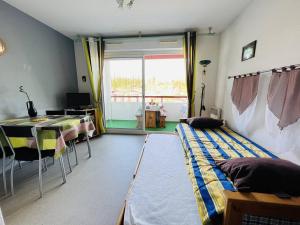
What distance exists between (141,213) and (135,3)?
269cm

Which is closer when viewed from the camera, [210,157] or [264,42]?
[210,157]

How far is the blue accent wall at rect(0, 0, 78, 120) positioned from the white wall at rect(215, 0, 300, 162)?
3.71 m

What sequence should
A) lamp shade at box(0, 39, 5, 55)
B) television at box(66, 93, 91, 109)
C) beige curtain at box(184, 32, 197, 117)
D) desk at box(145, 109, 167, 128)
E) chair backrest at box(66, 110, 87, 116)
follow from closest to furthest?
1. lamp shade at box(0, 39, 5, 55)
2. chair backrest at box(66, 110, 87, 116)
3. beige curtain at box(184, 32, 197, 117)
4. television at box(66, 93, 91, 109)
5. desk at box(145, 109, 167, 128)

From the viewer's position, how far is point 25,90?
8.58 feet

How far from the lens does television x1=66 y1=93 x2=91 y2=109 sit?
3557 millimetres

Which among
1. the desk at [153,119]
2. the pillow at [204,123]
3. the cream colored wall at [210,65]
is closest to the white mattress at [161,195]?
the pillow at [204,123]

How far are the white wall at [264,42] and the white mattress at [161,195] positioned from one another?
110 centimetres

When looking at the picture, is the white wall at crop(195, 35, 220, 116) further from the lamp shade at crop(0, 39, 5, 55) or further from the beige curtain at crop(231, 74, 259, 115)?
the lamp shade at crop(0, 39, 5, 55)

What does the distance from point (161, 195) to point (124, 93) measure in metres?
3.69

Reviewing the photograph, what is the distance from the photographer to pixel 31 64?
273cm

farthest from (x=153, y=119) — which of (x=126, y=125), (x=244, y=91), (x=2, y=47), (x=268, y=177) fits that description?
(x=268, y=177)

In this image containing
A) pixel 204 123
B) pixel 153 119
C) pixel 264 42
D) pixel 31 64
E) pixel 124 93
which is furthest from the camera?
pixel 153 119

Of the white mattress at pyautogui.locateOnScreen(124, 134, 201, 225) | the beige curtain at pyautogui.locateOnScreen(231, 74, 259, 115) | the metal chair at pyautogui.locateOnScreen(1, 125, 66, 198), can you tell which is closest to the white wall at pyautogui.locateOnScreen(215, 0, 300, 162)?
the beige curtain at pyautogui.locateOnScreen(231, 74, 259, 115)

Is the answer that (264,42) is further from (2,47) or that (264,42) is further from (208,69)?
(2,47)
